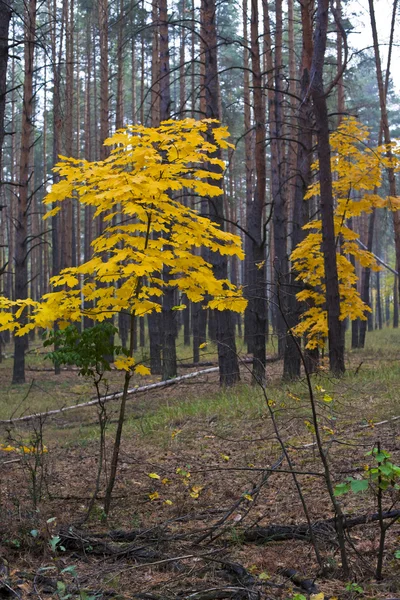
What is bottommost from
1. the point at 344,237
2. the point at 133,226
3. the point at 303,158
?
the point at 133,226

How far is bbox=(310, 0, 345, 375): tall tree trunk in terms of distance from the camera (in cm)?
1001

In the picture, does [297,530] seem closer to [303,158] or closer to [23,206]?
[303,158]

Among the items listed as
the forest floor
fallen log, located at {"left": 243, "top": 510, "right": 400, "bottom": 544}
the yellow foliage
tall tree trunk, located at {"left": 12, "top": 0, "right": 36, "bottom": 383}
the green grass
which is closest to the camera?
the forest floor

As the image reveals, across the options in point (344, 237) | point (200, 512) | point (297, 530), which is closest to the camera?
point (297, 530)

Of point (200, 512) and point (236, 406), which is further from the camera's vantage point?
point (236, 406)

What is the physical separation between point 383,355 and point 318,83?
7846 millimetres

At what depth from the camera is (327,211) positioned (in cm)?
1025

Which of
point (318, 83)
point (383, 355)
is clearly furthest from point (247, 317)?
point (318, 83)

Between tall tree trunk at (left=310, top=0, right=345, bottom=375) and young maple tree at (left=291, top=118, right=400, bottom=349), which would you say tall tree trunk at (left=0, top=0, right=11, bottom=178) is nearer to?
tall tree trunk at (left=310, top=0, right=345, bottom=375)

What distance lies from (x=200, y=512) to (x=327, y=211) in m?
6.88

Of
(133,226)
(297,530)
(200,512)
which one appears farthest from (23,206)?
(297,530)

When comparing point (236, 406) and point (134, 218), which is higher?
point (134, 218)

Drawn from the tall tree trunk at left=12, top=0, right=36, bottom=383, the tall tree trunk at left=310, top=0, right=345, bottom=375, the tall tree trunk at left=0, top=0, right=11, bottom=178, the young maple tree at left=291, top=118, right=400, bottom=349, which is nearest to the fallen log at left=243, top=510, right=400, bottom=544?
the tall tree trunk at left=0, top=0, right=11, bottom=178

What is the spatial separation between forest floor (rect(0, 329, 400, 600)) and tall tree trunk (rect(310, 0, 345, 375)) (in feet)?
4.70
